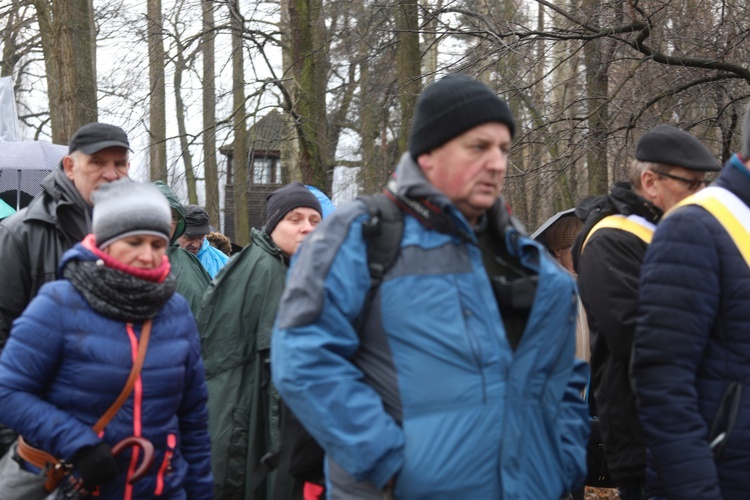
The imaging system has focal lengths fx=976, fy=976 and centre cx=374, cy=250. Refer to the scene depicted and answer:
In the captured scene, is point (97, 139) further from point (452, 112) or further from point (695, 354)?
point (695, 354)

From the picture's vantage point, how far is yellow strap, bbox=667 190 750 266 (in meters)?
2.95

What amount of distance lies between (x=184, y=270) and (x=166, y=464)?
290 cm

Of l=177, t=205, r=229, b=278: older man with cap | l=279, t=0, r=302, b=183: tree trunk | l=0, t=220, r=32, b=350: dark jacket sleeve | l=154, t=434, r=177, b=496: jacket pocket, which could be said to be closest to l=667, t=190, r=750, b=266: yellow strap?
l=154, t=434, r=177, b=496: jacket pocket

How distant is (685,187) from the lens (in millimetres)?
3910

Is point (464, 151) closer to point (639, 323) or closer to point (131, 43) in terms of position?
point (639, 323)

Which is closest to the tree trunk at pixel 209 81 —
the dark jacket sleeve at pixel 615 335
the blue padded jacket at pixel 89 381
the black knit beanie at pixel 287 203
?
the black knit beanie at pixel 287 203

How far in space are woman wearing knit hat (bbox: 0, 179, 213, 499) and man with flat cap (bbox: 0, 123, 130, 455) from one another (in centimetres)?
50

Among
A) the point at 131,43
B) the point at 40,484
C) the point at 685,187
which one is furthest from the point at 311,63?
the point at 40,484

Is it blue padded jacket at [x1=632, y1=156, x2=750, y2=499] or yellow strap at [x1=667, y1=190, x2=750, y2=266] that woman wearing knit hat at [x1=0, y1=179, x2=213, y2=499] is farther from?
yellow strap at [x1=667, y1=190, x2=750, y2=266]

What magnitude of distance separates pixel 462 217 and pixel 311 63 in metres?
9.35

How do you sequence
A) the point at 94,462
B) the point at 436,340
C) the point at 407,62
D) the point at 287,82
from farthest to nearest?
the point at 287,82 → the point at 407,62 → the point at 94,462 → the point at 436,340

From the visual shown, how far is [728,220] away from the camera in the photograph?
2979 mm

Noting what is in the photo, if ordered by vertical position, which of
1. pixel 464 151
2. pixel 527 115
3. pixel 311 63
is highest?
pixel 311 63

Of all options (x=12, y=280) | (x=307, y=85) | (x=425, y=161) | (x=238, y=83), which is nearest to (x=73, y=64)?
(x=238, y=83)
